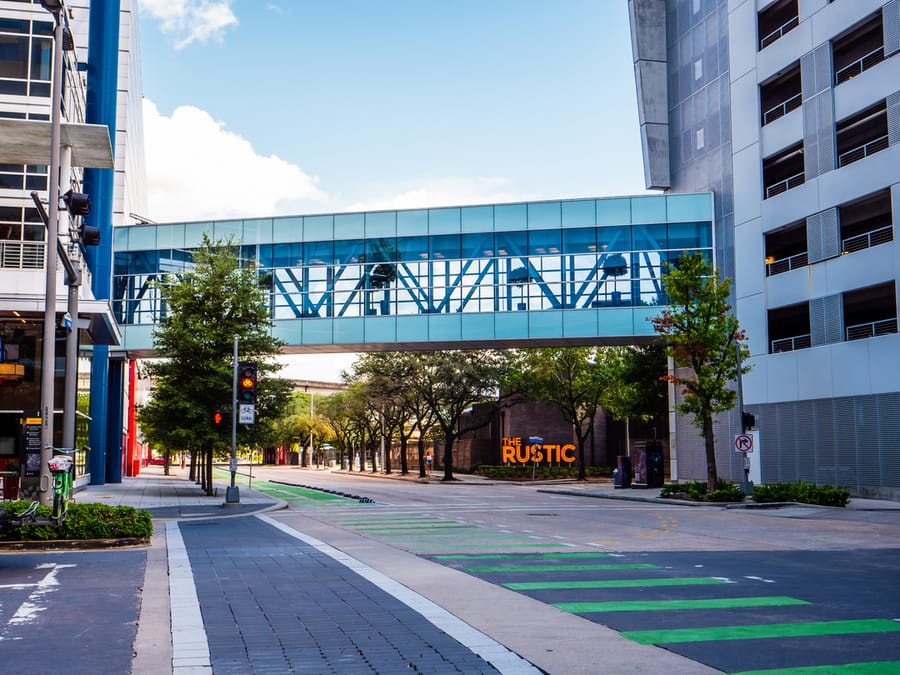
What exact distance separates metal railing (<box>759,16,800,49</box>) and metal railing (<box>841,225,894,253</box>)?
382 inches

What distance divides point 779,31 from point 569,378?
25571 millimetres

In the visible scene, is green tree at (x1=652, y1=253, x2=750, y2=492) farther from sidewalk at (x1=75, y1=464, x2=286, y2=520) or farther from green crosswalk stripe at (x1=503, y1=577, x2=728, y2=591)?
green crosswalk stripe at (x1=503, y1=577, x2=728, y2=591)

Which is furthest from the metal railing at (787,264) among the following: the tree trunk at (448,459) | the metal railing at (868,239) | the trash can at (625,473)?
the tree trunk at (448,459)

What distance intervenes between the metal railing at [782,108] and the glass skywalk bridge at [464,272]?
4.69 meters

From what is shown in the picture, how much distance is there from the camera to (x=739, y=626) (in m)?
9.07

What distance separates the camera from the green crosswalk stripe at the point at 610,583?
11797 millimetres

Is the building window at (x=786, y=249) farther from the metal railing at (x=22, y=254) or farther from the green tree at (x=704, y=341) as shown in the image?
the metal railing at (x=22, y=254)

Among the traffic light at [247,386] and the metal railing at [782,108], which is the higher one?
the metal railing at [782,108]

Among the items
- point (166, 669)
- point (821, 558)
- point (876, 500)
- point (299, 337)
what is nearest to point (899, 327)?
point (876, 500)

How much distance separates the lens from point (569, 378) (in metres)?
59.1

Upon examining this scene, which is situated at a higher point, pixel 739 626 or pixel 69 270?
pixel 69 270

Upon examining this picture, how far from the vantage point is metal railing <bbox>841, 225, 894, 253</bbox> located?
34.0 metres

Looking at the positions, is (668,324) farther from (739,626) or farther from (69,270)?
(739,626)

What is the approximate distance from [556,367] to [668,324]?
2459cm
